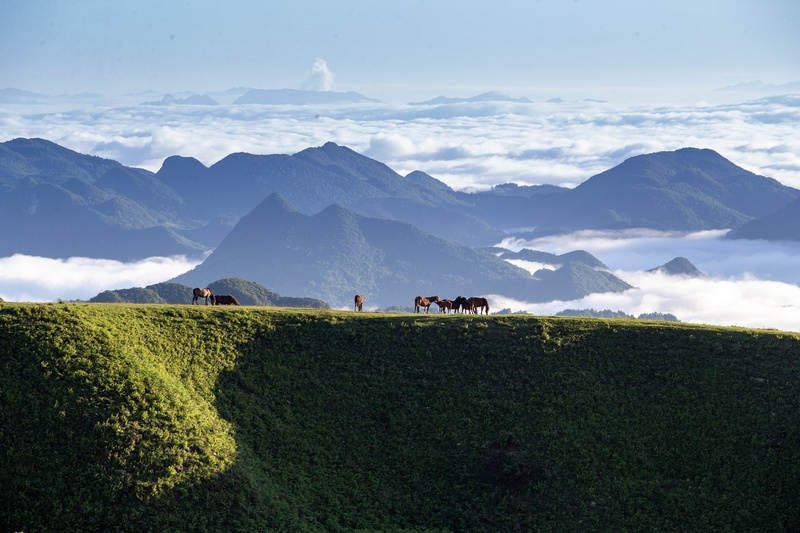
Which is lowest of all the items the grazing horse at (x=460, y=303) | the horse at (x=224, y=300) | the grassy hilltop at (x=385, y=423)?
the grassy hilltop at (x=385, y=423)

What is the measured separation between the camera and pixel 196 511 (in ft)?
166

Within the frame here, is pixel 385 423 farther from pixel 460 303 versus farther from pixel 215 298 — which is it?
pixel 215 298

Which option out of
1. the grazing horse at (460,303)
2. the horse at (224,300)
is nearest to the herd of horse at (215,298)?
the horse at (224,300)

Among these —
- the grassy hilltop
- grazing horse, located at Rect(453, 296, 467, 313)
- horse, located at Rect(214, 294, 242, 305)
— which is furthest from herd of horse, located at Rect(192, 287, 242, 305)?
grazing horse, located at Rect(453, 296, 467, 313)

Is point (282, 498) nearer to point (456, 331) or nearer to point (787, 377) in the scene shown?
point (456, 331)

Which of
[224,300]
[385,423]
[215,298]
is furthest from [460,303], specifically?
[385,423]

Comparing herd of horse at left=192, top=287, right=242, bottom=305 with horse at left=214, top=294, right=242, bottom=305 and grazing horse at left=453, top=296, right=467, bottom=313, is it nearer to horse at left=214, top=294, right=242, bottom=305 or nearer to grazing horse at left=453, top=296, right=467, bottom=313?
horse at left=214, top=294, right=242, bottom=305

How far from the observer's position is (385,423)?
6369 centimetres

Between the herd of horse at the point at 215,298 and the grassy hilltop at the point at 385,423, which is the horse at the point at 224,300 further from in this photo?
the grassy hilltop at the point at 385,423

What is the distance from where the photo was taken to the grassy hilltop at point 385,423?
2055 inches

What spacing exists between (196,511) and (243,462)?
5845 millimetres

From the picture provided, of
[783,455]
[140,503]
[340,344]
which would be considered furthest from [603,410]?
[140,503]

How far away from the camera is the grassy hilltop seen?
171ft

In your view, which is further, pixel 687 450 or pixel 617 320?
pixel 617 320
